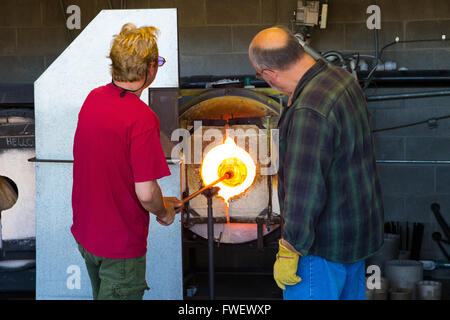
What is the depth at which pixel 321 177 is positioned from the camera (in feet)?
4.84

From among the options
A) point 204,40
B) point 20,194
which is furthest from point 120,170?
point 204,40

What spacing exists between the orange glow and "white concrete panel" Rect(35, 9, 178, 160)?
497 mm

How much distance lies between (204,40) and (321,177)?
108 inches

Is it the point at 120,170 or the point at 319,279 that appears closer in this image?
the point at 319,279

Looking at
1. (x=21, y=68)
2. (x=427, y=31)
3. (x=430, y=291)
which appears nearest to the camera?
(x=430, y=291)

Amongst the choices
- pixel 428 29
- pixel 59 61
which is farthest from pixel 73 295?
pixel 428 29

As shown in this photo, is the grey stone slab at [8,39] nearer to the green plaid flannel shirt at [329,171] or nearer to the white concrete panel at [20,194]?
the white concrete panel at [20,194]

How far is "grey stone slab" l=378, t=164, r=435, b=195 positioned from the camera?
3957 mm

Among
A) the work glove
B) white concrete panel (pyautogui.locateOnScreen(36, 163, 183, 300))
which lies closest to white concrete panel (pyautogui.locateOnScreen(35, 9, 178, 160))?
white concrete panel (pyautogui.locateOnScreen(36, 163, 183, 300))

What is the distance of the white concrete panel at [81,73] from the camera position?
244cm

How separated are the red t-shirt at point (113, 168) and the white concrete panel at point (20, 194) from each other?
63.5 inches

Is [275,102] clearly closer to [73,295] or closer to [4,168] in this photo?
[73,295]

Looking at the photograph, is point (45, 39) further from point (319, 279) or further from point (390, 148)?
point (319, 279)

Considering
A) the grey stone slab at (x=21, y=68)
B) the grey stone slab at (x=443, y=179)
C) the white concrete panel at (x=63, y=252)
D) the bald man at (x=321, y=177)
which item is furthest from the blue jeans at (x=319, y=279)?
the grey stone slab at (x=21, y=68)
